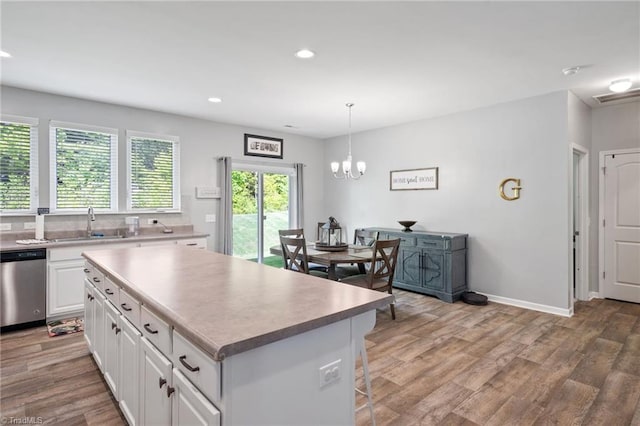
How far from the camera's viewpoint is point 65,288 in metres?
3.76

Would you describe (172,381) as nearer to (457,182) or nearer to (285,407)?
(285,407)

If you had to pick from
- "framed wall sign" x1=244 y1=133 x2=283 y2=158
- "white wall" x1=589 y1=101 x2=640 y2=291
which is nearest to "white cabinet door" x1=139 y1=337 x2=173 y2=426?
"framed wall sign" x1=244 y1=133 x2=283 y2=158

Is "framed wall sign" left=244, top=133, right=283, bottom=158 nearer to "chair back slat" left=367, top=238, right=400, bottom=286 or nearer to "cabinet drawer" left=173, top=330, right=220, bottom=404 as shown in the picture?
"chair back slat" left=367, top=238, right=400, bottom=286

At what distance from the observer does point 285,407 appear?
1207 millimetres

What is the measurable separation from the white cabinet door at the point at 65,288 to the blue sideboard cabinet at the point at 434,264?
4.07 meters

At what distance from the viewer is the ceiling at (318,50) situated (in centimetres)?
230

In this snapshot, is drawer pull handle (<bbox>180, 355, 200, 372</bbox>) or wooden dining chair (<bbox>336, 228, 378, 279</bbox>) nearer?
drawer pull handle (<bbox>180, 355, 200, 372</bbox>)

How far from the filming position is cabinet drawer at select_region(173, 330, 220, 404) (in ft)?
3.56

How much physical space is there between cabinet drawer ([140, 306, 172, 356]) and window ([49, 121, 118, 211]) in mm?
3450

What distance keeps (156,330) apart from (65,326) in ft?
9.80

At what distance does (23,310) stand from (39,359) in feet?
3.26

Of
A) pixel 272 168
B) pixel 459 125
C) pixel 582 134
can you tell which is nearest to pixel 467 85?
pixel 459 125

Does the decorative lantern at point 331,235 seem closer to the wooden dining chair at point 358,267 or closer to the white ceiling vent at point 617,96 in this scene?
the wooden dining chair at point 358,267

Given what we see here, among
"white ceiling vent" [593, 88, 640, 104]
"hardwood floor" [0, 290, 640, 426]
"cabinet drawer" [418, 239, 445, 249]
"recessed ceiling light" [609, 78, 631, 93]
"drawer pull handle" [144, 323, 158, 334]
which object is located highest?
"white ceiling vent" [593, 88, 640, 104]
